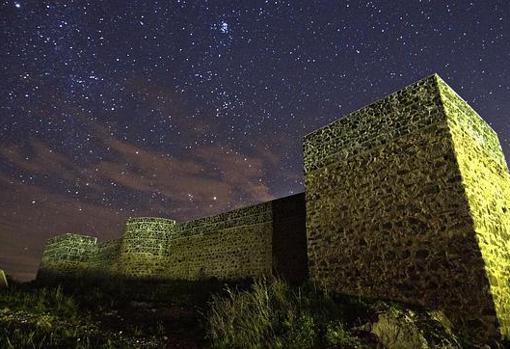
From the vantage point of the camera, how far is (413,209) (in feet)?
24.9

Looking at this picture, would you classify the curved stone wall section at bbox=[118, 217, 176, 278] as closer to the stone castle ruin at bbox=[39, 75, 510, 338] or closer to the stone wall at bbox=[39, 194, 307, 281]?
the stone wall at bbox=[39, 194, 307, 281]

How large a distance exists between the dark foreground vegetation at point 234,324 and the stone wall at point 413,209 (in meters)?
0.56

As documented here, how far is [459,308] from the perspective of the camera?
6.44 metres

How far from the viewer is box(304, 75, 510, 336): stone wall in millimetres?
6590

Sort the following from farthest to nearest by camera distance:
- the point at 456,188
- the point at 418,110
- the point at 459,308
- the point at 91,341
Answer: the point at 418,110, the point at 456,188, the point at 459,308, the point at 91,341

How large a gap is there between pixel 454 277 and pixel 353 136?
4.33 meters

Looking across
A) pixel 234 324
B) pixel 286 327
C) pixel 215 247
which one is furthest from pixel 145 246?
pixel 286 327

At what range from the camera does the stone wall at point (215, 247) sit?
12258 mm

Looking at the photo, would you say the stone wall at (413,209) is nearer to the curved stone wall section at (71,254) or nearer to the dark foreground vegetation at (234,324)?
the dark foreground vegetation at (234,324)

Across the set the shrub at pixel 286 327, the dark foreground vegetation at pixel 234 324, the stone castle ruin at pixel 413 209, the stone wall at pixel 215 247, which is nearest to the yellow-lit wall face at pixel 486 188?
the stone castle ruin at pixel 413 209

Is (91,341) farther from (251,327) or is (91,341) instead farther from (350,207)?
(350,207)

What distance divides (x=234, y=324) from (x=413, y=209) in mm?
4593

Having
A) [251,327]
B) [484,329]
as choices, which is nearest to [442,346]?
[484,329]

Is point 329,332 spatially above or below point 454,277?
below
